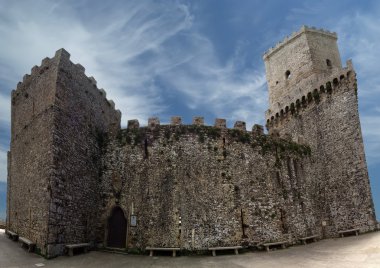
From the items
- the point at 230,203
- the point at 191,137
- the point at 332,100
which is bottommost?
the point at 230,203

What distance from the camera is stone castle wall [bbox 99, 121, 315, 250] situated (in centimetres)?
1844

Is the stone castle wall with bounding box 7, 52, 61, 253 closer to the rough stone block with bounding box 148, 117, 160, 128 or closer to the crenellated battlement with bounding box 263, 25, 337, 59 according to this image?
the rough stone block with bounding box 148, 117, 160, 128

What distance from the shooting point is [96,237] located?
18.6 meters

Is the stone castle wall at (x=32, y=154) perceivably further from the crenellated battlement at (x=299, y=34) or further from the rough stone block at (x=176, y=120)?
the crenellated battlement at (x=299, y=34)

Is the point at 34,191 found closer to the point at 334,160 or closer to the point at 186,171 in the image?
the point at 186,171

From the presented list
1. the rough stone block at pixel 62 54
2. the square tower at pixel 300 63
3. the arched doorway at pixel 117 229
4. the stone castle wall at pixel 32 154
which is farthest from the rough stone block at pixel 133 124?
the square tower at pixel 300 63

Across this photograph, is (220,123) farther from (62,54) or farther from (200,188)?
(62,54)

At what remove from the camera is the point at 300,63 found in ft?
95.5

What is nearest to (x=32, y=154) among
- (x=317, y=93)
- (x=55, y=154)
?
(x=55, y=154)

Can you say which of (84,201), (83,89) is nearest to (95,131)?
(83,89)

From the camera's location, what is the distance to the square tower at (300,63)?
27.9 meters

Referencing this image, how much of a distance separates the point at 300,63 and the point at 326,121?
6.76 m

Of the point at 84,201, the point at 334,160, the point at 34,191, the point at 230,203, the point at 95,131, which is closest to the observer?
the point at 34,191

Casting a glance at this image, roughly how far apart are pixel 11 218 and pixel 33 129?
596 centimetres
